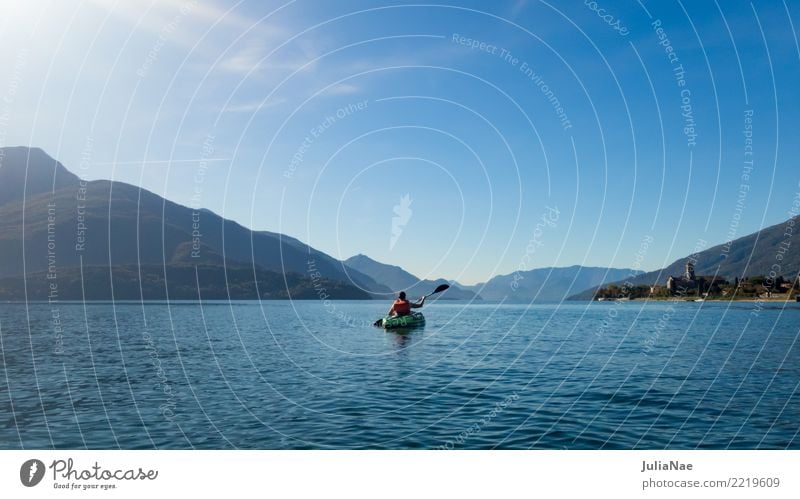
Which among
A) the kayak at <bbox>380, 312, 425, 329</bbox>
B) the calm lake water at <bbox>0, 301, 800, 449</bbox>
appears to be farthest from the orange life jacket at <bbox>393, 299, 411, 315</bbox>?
the calm lake water at <bbox>0, 301, 800, 449</bbox>

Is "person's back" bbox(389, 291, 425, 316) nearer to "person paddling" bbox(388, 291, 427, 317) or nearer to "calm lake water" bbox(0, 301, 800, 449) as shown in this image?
"person paddling" bbox(388, 291, 427, 317)

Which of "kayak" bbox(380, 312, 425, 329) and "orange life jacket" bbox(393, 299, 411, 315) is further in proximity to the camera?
"orange life jacket" bbox(393, 299, 411, 315)

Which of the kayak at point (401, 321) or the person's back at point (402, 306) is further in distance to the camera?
the person's back at point (402, 306)

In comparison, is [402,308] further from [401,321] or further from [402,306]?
[401,321]

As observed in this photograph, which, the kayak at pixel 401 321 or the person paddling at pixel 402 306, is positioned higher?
the person paddling at pixel 402 306

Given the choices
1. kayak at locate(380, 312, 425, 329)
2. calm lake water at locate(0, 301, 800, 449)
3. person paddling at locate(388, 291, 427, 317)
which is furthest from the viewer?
person paddling at locate(388, 291, 427, 317)

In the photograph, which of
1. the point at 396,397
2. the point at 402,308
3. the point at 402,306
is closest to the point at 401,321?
the point at 402,308

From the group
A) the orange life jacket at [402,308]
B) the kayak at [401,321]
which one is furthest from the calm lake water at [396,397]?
the orange life jacket at [402,308]

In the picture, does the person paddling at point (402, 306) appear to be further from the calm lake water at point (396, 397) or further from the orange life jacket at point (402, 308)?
the calm lake water at point (396, 397)

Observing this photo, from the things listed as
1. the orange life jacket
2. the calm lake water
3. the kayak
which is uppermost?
the orange life jacket

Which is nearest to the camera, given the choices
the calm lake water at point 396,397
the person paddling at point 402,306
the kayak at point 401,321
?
the calm lake water at point 396,397

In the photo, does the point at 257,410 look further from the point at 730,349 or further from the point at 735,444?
the point at 730,349

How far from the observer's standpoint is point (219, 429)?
2134 cm
